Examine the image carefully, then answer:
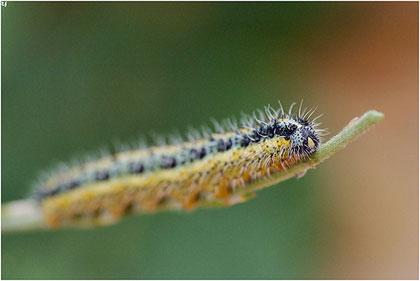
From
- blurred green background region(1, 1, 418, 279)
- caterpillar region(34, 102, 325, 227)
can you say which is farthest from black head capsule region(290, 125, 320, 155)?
blurred green background region(1, 1, 418, 279)

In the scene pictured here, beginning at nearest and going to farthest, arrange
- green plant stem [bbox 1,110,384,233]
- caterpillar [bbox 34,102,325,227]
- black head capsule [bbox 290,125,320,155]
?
green plant stem [bbox 1,110,384,233]
black head capsule [bbox 290,125,320,155]
caterpillar [bbox 34,102,325,227]

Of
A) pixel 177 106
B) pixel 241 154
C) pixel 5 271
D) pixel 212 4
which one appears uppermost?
pixel 212 4

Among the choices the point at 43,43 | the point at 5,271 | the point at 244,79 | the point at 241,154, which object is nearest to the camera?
the point at 241,154

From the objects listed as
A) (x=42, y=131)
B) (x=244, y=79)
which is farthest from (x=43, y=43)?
(x=244, y=79)

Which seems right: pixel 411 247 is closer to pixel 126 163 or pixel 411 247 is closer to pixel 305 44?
pixel 305 44

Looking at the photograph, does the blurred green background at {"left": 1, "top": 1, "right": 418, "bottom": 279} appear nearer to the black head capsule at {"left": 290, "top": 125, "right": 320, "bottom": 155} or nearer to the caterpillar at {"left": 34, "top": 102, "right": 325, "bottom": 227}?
the caterpillar at {"left": 34, "top": 102, "right": 325, "bottom": 227}

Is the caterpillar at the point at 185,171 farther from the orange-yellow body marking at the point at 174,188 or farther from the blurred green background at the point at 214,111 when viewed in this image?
the blurred green background at the point at 214,111

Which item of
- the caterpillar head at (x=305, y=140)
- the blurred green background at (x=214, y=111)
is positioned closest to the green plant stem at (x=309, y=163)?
the caterpillar head at (x=305, y=140)
